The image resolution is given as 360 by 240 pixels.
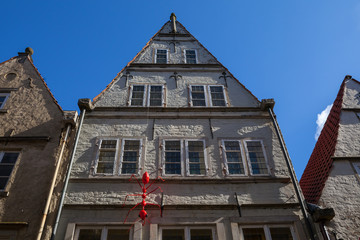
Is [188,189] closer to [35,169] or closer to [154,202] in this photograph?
[154,202]

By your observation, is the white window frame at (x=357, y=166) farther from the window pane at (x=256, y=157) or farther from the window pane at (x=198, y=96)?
the window pane at (x=198, y=96)

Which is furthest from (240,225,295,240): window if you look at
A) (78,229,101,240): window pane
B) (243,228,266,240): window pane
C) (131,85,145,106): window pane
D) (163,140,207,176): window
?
(131,85,145,106): window pane

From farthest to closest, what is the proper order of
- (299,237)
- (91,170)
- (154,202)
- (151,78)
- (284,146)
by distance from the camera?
1. (151,78)
2. (284,146)
3. (91,170)
4. (154,202)
5. (299,237)

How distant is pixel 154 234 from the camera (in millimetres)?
7555

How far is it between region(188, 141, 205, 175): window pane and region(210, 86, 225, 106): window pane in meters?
2.38

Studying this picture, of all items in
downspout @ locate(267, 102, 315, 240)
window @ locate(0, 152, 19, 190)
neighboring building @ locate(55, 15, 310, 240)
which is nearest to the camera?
downspout @ locate(267, 102, 315, 240)

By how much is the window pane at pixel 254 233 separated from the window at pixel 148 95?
226 inches

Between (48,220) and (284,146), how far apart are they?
26.2 ft

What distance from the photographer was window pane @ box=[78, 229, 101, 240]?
24.8 ft

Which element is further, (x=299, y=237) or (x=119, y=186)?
(x=119, y=186)

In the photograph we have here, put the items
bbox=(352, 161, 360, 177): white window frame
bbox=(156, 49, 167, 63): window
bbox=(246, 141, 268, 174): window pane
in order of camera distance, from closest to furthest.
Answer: bbox=(352, 161, 360, 177): white window frame
bbox=(246, 141, 268, 174): window pane
bbox=(156, 49, 167, 63): window

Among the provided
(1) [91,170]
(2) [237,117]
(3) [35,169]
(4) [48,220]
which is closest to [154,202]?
(1) [91,170]

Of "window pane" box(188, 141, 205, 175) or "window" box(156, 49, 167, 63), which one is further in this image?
"window" box(156, 49, 167, 63)

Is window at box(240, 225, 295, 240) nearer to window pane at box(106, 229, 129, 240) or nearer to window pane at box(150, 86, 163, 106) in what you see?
window pane at box(106, 229, 129, 240)
